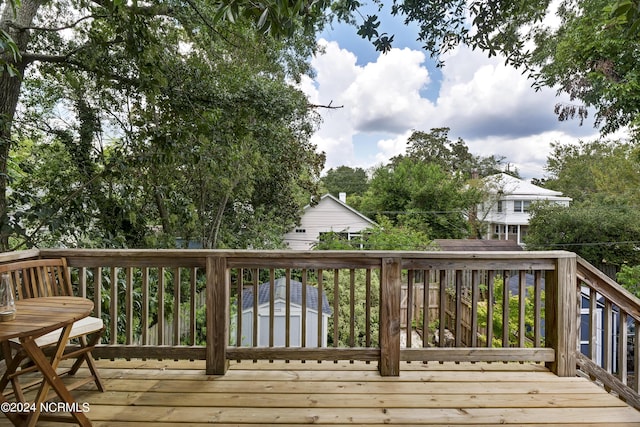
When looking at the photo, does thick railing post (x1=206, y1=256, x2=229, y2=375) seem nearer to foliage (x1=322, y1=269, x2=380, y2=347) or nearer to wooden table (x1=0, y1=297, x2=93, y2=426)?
wooden table (x1=0, y1=297, x2=93, y2=426)

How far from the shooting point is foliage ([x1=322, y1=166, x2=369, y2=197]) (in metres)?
21.7

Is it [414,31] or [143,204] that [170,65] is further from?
[414,31]

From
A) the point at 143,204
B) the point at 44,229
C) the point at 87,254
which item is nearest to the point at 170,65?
the point at 143,204

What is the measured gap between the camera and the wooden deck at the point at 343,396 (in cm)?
172

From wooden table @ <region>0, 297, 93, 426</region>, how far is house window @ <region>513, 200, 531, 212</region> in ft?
58.6

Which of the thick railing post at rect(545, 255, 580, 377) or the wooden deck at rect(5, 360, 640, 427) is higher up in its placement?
the thick railing post at rect(545, 255, 580, 377)

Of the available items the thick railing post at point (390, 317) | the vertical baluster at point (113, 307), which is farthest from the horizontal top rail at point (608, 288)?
the vertical baluster at point (113, 307)

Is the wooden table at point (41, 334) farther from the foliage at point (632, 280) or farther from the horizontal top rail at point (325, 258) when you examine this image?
the foliage at point (632, 280)

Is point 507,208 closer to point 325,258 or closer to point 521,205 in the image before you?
point 521,205

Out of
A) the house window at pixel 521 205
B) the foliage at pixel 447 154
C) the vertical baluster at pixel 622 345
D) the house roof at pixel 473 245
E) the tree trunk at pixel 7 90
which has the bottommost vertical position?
the house roof at pixel 473 245

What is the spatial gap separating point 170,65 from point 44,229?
241 centimetres

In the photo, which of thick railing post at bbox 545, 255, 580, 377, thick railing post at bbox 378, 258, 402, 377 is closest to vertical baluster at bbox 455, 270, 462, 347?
thick railing post at bbox 378, 258, 402, 377

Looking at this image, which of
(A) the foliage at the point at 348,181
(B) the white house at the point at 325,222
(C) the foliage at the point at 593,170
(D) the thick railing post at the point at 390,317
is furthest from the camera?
(A) the foliage at the point at 348,181

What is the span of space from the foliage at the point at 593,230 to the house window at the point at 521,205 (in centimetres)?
172
